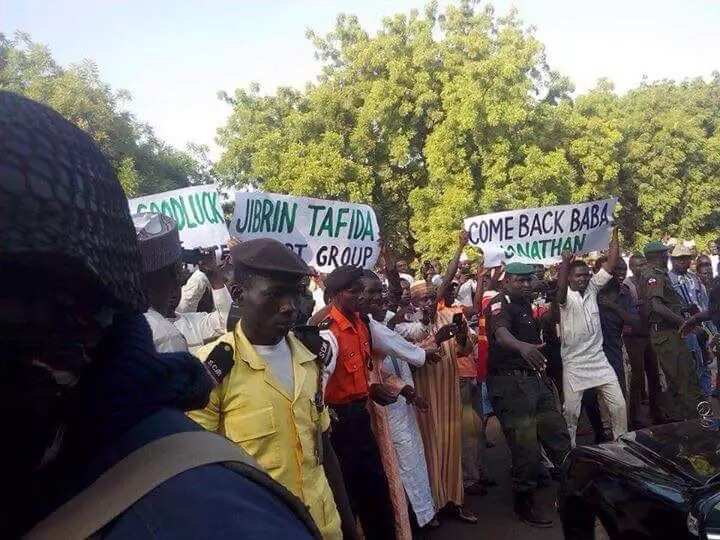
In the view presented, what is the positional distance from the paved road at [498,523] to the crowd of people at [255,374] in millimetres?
123

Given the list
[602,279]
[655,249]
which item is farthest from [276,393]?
[655,249]

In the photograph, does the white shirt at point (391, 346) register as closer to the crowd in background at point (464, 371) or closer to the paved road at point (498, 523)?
the crowd in background at point (464, 371)

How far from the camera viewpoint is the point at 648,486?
3119 millimetres

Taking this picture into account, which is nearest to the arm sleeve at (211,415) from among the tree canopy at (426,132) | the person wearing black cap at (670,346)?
the person wearing black cap at (670,346)

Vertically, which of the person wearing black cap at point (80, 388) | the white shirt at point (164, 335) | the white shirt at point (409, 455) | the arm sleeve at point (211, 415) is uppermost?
the person wearing black cap at point (80, 388)

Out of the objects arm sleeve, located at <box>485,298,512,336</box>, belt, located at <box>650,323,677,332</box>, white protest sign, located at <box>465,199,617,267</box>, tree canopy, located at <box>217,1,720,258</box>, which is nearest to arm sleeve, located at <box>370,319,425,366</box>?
arm sleeve, located at <box>485,298,512,336</box>

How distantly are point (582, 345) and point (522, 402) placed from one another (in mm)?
1183

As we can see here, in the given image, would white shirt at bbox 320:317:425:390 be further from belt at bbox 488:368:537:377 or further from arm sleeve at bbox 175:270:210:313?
arm sleeve at bbox 175:270:210:313

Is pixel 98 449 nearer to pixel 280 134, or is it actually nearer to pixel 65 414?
pixel 65 414

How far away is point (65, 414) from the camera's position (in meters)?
0.73

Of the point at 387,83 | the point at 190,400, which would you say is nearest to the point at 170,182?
the point at 387,83

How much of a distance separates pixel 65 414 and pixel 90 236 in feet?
0.62

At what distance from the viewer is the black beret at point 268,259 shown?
2.74 meters

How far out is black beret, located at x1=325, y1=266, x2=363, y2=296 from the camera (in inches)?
161
